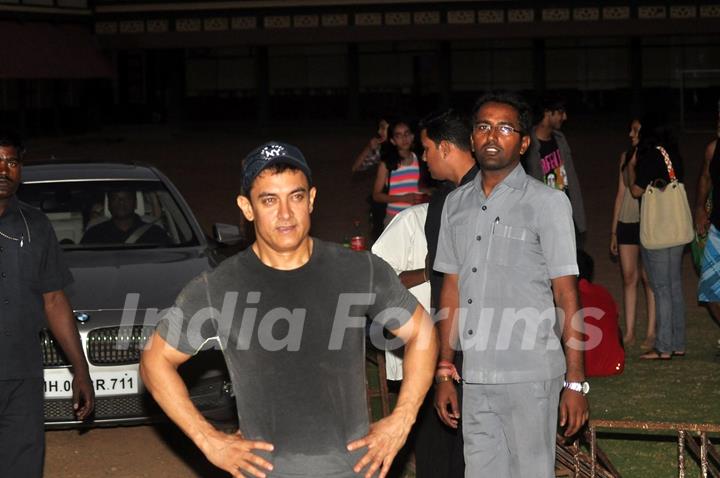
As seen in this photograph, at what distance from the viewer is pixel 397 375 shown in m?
6.45

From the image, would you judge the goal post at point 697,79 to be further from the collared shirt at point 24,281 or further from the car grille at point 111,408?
the collared shirt at point 24,281

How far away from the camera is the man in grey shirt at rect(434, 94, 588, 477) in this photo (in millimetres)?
4684

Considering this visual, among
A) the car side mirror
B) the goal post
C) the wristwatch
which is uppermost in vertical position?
the goal post

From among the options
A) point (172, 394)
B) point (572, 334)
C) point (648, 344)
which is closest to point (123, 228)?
point (648, 344)

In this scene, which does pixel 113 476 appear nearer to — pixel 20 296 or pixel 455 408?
pixel 20 296

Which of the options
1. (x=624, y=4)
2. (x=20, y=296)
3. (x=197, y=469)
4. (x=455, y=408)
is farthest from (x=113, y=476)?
(x=624, y=4)

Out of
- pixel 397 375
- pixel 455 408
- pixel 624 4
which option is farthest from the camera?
pixel 624 4

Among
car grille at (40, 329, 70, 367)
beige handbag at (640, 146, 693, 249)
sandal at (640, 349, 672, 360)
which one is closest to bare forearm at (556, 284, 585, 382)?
car grille at (40, 329, 70, 367)

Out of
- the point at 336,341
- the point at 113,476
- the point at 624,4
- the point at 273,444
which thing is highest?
the point at 624,4

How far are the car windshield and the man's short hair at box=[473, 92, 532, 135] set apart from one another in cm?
419

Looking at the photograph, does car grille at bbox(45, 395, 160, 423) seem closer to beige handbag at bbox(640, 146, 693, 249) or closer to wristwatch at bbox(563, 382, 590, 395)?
wristwatch at bbox(563, 382, 590, 395)

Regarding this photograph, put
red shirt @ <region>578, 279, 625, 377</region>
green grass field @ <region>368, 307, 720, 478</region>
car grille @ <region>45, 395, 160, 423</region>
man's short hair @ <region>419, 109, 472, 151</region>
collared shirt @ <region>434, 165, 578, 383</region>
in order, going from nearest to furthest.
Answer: collared shirt @ <region>434, 165, 578, 383</region>
man's short hair @ <region>419, 109, 472, 151</region>
green grass field @ <region>368, 307, 720, 478</region>
car grille @ <region>45, 395, 160, 423</region>
red shirt @ <region>578, 279, 625, 377</region>

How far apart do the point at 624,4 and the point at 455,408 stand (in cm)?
3914

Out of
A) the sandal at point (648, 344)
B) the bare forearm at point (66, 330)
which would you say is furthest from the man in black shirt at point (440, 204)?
the sandal at point (648, 344)
